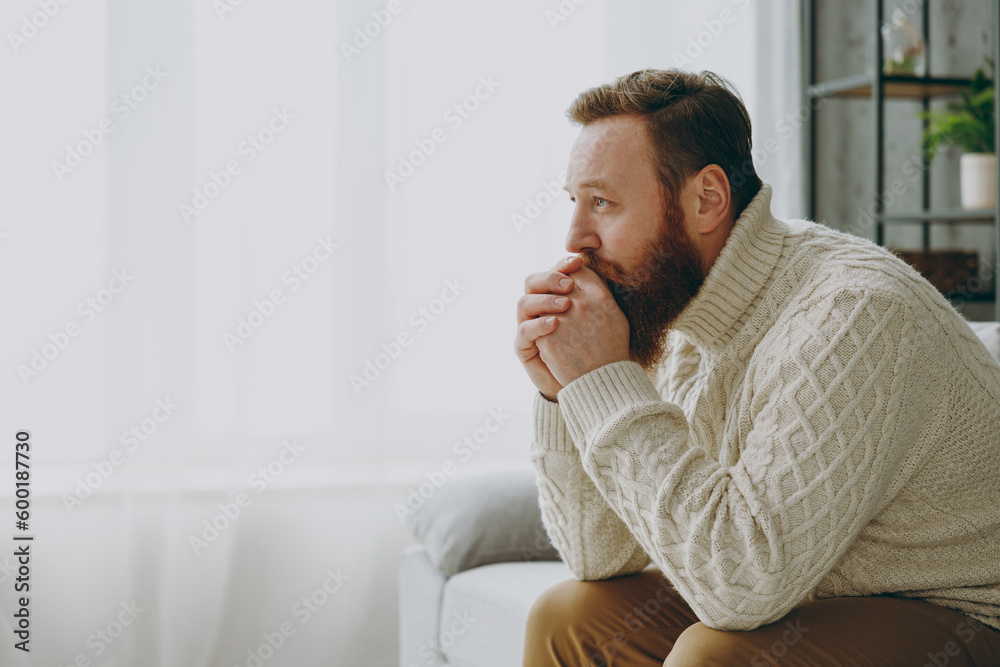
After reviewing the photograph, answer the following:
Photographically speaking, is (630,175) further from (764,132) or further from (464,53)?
(764,132)

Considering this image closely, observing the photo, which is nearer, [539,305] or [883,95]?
[539,305]

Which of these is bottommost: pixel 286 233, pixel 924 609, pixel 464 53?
pixel 924 609

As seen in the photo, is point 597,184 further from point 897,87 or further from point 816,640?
point 897,87

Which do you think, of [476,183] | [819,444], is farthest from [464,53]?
[819,444]

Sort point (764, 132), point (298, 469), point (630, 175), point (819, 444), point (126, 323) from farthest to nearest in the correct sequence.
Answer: point (764, 132) < point (298, 469) < point (126, 323) < point (630, 175) < point (819, 444)

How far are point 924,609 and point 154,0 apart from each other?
2196 mm

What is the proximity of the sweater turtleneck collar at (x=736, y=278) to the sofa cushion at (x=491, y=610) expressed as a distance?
55cm

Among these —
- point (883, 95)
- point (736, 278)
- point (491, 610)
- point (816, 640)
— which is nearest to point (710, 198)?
point (736, 278)

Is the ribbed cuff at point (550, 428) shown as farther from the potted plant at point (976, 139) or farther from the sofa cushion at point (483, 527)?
the potted plant at point (976, 139)

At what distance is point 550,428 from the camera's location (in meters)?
1.40

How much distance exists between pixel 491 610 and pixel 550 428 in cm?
55

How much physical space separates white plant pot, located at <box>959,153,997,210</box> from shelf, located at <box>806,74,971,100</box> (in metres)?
0.28

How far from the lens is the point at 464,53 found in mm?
2646

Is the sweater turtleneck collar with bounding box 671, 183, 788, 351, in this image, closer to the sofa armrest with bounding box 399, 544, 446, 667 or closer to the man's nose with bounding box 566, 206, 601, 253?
the man's nose with bounding box 566, 206, 601, 253
